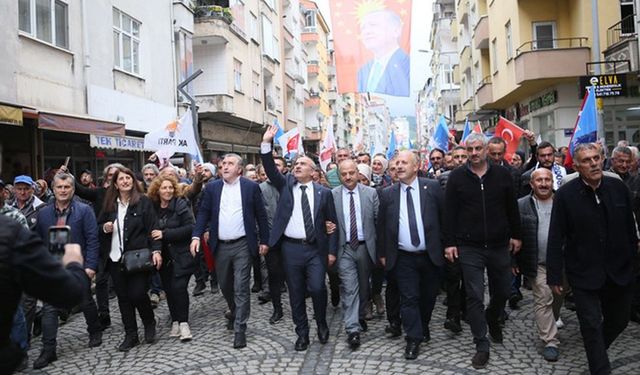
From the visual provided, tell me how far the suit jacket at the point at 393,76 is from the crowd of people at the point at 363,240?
656 cm

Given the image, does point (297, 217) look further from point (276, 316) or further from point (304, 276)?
point (276, 316)

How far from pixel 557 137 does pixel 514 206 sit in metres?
16.7

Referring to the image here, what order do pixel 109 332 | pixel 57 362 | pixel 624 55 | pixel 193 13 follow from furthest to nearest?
pixel 193 13
pixel 624 55
pixel 109 332
pixel 57 362

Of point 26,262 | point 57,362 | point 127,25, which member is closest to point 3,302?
point 26,262

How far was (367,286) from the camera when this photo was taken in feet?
20.8

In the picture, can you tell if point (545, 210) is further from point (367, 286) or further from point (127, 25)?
point (127, 25)

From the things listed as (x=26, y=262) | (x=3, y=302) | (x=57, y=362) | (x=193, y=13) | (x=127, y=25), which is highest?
(x=193, y=13)

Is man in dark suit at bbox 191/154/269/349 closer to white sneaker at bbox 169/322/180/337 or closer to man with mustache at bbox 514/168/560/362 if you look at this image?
white sneaker at bbox 169/322/180/337

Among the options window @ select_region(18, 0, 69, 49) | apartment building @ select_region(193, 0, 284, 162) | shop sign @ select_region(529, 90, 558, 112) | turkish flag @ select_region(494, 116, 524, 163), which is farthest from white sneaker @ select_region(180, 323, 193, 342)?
shop sign @ select_region(529, 90, 558, 112)

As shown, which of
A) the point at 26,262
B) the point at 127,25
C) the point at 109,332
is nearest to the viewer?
the point at 26,262

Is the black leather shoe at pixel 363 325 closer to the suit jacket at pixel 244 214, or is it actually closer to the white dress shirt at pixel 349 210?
the white dress shirt at pixel 349 210

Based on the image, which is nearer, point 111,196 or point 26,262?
point 26,262

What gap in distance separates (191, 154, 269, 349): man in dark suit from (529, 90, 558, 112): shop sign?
1735cm

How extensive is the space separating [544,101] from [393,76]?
11317mm
